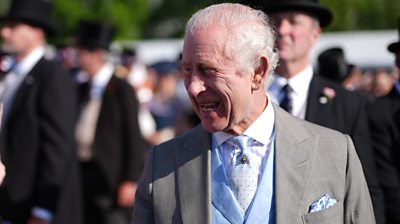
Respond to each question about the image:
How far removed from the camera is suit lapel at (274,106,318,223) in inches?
143

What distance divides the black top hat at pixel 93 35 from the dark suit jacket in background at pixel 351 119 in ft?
16.9

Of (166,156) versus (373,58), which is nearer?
(166,156)

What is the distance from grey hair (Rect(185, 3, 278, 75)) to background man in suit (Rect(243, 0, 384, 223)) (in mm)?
1365

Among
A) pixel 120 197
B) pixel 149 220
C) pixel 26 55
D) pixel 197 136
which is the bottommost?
pixel 120 197

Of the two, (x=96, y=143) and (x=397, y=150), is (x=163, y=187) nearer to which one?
(x=397, y=150)

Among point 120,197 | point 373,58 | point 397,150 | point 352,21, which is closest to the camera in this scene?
point 397,150

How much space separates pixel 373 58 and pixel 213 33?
1658 cm

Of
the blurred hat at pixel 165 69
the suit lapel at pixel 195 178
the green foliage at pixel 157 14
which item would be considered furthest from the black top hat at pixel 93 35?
the suit lapel at pixel 195 178

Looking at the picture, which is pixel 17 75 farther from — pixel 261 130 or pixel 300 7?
pixel 261 130

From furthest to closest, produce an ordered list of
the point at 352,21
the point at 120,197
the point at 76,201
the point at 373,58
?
1. the point at 352,21
2. the point at 373,58
3. the point at 120,197
4. the point at 76,201

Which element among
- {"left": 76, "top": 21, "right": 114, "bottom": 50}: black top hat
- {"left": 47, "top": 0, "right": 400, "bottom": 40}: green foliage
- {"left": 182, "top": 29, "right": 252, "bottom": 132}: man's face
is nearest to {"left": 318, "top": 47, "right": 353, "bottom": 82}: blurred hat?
{"left": 76, "top": 21, "right": 114, "bottom": 50}: black top hat

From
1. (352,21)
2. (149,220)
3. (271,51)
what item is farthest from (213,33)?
(352,21)

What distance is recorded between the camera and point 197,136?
3.89m

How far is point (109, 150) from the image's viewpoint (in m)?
8.96
